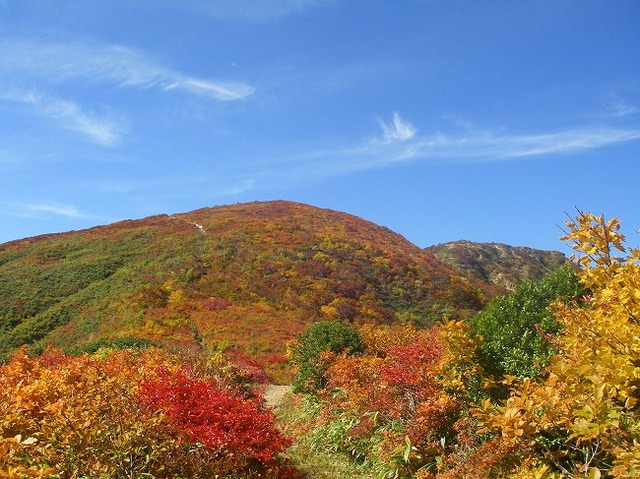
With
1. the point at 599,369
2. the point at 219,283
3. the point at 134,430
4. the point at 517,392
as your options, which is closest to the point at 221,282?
the point at 219,283

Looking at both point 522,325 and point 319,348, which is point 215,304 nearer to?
point 319,348

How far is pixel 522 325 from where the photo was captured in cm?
802

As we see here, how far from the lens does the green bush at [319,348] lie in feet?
44.5

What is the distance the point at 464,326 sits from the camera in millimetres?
7551

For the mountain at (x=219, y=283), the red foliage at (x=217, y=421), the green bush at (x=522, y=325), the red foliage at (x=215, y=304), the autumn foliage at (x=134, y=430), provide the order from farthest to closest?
the red foliage at (x=215, y=304) → the mountain at (x=219, y=283) → the green bush at (x=522, y=325) → the red foliage at (x=217, y=421) → the autumn foliage at (x=134, y=430)

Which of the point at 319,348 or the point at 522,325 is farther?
the point at 319,348

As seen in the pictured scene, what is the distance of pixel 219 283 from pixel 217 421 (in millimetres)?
23300

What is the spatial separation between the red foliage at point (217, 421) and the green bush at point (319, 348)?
6553mm

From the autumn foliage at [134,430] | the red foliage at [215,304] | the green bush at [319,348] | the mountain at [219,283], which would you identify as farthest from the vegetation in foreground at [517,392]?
the red foliage at [215,304]

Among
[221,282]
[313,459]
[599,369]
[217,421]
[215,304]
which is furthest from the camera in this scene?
[221,282]

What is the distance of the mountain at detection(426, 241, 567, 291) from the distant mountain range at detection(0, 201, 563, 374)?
16.4 metres

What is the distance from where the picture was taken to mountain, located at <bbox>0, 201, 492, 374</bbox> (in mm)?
23859

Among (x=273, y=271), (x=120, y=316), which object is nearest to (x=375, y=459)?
(x=120, y=316)

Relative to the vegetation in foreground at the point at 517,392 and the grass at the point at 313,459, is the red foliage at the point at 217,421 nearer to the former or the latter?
the grass at the point at 313,459
